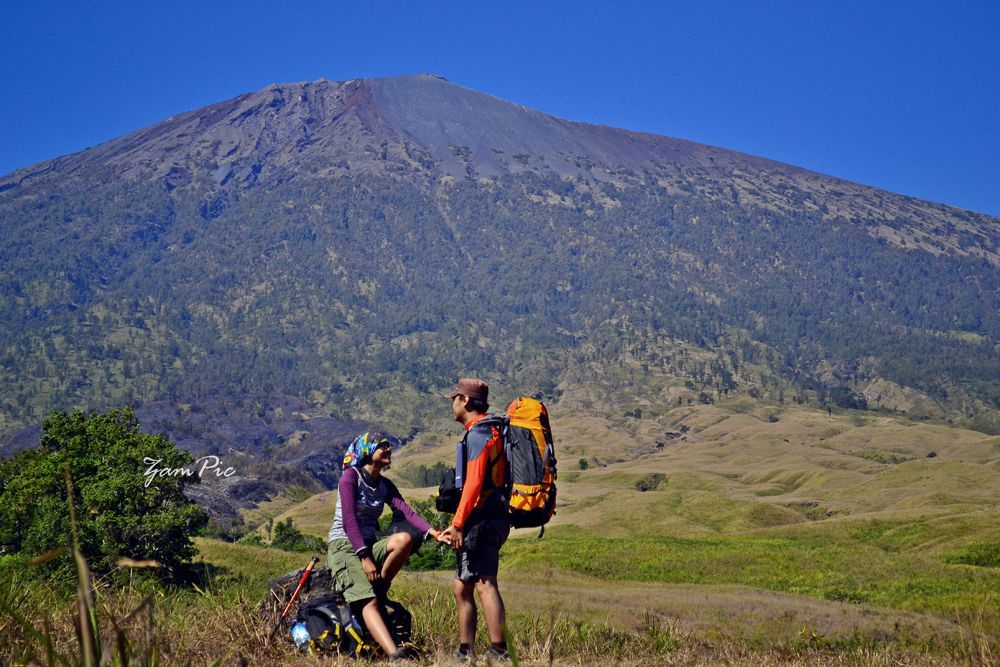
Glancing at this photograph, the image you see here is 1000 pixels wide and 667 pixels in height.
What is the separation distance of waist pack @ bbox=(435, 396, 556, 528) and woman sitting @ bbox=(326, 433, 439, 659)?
1.36 feet

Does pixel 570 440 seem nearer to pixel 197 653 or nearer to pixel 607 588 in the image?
pixel 607 588

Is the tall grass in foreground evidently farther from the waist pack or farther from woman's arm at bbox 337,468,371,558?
woman's arm at bbox 337,468,371,558

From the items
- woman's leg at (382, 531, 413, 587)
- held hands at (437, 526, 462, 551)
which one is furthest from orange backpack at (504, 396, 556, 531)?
woman's leg at (382, 531, 413, 587)

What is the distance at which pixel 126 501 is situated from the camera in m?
29.8

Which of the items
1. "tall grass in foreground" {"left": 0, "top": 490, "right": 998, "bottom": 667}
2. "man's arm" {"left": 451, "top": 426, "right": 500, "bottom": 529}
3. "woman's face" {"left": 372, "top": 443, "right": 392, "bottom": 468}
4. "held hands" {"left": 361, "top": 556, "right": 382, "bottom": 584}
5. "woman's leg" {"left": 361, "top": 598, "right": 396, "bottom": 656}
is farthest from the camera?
"woman's face" {"left": 372, "top": 443, "right": 392, "bottom": 468}

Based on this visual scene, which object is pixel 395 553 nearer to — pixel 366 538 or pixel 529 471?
pixel 366 538

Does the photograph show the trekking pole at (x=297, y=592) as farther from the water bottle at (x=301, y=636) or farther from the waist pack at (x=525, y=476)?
the waist pack at (x=525, y=476)

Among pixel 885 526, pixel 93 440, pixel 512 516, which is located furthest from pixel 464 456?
pixel 885 526

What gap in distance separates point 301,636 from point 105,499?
79.1 feet

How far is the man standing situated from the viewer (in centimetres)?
713

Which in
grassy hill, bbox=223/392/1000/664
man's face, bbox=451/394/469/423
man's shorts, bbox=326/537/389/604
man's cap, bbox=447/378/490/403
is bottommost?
grassy hill, bbox=223/392/1000/664

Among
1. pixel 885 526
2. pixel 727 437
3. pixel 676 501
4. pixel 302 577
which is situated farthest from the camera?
pixel 727 437

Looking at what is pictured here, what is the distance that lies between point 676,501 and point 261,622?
67.3 m

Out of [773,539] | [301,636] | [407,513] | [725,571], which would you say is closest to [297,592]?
[301,636]
